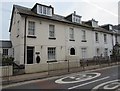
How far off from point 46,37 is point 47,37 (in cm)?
16

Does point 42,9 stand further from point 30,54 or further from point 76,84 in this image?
point 76,84

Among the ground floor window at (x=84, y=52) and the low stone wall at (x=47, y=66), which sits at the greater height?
the ground floor window at (x=84, y=52)

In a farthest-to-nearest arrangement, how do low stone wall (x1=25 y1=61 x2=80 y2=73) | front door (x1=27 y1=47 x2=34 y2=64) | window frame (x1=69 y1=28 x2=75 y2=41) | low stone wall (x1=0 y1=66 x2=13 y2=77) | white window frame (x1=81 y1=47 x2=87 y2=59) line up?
white window frame (x1=81 y1=47 x2=87 y2=59), window frame (x1=69 y1=28 x2=75 y2=41), front door (x1=27 y1=47 x2=34 y2=64), low stone wall (x1=25 y1=61 x2=80 y2=73), low stone wall (x1=0 y1=66 x2=13 y2=77)

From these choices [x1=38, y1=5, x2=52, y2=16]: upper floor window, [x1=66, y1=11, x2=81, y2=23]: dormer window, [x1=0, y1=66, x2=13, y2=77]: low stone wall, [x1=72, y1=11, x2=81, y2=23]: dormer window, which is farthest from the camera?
[x1=72, y1=11, x2=81, y2=23]: dormer window

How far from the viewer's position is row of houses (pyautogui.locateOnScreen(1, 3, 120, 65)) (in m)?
19.0

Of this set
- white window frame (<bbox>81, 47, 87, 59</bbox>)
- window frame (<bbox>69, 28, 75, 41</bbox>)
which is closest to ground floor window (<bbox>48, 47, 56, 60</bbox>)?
window frame (<bbox>69, 28, 75, 41</bbox>)

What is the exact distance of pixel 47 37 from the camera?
20938 millimetres

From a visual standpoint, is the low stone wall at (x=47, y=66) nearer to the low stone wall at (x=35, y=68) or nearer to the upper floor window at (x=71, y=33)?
the low stone wall at (x=35, y=68)

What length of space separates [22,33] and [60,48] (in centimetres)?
601

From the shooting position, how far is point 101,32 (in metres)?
30.5

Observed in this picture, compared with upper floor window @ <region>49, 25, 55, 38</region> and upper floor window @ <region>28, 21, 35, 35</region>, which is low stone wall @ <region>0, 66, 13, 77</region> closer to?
upper floor window @ <region>28, 21, 35, 35</region>

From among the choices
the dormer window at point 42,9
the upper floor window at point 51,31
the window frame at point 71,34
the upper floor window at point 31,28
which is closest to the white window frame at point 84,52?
the window frame at point 71,34

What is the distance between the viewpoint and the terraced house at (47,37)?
62.3 feet

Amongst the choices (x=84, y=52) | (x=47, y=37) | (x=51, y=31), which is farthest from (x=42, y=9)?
(x=84, y=52)
